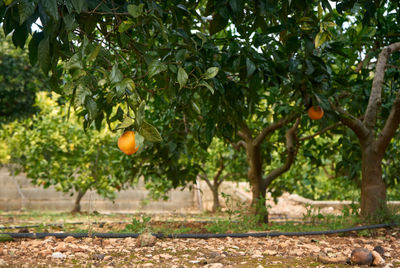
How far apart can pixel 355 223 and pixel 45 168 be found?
245 inches

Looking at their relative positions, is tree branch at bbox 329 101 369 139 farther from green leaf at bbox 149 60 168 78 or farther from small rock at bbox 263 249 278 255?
green leaf at bbox 149 60 168 78

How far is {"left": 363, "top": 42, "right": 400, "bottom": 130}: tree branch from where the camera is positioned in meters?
3.59

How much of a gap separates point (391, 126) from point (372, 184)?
583mm

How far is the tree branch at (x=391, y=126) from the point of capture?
382cm

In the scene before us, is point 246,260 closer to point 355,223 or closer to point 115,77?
point 115,77

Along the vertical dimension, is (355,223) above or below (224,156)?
below

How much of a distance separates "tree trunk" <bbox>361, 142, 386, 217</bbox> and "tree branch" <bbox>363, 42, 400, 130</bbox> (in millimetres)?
246

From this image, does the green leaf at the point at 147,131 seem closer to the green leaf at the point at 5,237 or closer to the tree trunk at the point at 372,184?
the green leaf at the point at 5,237

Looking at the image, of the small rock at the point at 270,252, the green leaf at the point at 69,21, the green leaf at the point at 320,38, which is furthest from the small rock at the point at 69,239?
the green leaf at the point at 320,38

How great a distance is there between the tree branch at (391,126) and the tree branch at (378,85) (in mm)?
135

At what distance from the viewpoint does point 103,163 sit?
866 cm

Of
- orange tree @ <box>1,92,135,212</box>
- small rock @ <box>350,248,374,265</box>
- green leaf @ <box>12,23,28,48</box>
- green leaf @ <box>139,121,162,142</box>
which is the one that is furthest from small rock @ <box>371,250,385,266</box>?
orange tree @ <box>1,92,135,212</box>

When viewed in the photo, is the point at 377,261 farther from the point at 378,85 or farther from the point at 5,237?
the point at 5,237

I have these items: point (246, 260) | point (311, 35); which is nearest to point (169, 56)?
point (311, 35)
